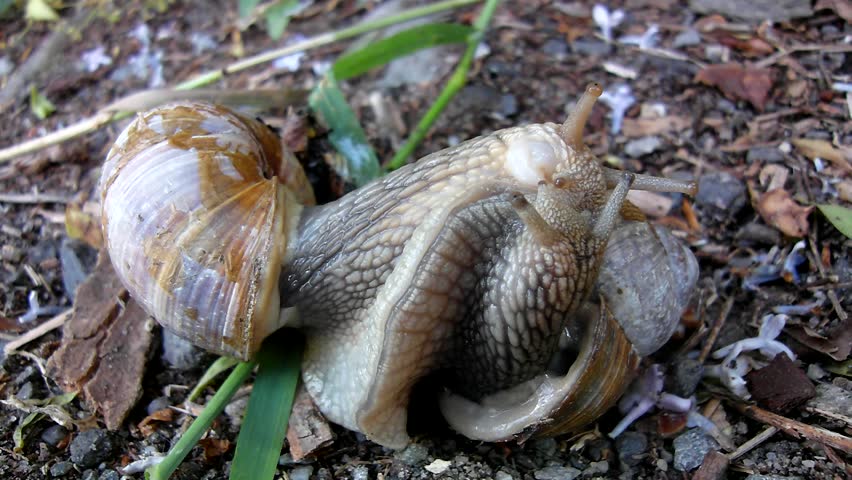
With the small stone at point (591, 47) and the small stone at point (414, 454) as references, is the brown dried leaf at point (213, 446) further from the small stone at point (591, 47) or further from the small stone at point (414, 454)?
the small stone at point (591, 47)

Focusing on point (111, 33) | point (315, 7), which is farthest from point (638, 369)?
point (111, 33)

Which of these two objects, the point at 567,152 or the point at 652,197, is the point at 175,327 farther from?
the point at 652,197

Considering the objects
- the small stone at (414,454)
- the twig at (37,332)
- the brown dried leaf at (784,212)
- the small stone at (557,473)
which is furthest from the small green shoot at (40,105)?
the brown dried leaf at (784,212)

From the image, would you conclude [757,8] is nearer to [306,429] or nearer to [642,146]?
[642,146]

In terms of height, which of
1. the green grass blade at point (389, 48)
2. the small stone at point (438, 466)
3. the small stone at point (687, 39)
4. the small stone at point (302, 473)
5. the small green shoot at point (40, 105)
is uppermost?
the green grass blade at point (389, 48)

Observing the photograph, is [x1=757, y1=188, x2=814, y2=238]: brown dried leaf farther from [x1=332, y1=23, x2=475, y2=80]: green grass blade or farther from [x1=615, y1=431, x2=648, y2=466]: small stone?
[x1=332, y1=23, x2=475, y2=80]: green grass blade

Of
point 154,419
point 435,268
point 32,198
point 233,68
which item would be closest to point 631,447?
point 435,268

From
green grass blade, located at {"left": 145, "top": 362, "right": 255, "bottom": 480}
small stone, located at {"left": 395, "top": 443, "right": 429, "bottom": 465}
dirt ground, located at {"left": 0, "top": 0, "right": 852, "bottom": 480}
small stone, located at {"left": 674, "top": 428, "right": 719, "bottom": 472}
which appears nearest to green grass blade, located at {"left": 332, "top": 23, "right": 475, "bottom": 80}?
dirt ground, located at {"left": 0, "top": 0, "right": 852, "bottom": 480}
